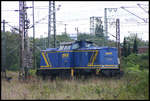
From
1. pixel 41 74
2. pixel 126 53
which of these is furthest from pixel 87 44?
pixel 126 53

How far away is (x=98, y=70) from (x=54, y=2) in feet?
53.4

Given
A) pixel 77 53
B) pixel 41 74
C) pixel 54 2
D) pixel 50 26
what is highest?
pixel 54 2

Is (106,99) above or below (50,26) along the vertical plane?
below

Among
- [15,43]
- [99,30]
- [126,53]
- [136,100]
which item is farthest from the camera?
[99,30]

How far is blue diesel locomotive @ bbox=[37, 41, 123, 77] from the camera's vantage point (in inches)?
884

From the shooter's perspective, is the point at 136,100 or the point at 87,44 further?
the point at 87,44

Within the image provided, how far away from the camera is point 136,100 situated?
10641 mm

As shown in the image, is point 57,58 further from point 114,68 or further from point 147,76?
point 147,76

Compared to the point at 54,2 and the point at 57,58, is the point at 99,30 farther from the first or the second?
the point at 57,58

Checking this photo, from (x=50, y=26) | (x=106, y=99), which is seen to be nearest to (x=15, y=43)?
(x=50, y=26)

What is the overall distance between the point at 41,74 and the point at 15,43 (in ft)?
52.4

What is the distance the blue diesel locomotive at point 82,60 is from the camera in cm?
2245

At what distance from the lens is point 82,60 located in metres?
23.0

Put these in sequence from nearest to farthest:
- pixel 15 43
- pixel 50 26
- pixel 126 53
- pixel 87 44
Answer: pixel 87 44 → pixel 50 26 → pixel 15 43 → pixel 126 53
